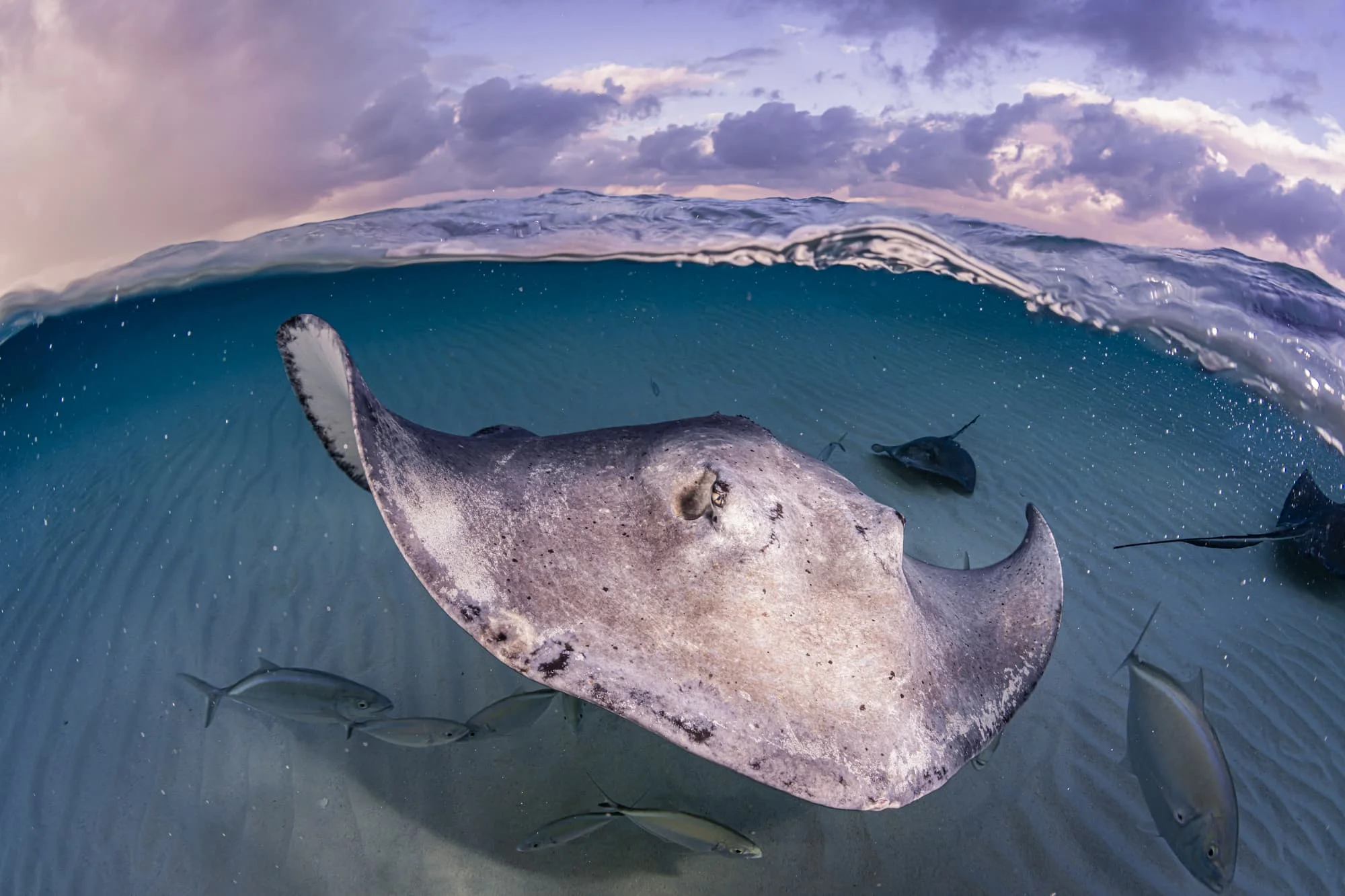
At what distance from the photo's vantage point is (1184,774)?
3100 millimetres

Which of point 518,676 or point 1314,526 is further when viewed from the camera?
point 1314,526

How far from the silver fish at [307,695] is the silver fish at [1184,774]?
4253 millimetres

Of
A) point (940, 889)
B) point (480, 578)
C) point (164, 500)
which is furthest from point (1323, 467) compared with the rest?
point (164, 500)

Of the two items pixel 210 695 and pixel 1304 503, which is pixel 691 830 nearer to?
pixel 210 695

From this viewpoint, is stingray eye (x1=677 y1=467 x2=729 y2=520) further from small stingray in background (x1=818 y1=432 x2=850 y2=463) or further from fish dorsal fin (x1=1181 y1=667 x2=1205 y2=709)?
small stingray in background (x1=818 y1=432 x2=850 y2=463)

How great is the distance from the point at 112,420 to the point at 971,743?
16261mm

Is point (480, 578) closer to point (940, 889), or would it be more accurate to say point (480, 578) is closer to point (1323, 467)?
point (940, 889)

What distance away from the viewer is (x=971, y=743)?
1871 mm

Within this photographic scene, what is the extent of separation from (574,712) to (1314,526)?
813 centimetres

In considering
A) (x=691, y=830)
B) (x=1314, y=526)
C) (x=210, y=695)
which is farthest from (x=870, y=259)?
(x=210, y=695)

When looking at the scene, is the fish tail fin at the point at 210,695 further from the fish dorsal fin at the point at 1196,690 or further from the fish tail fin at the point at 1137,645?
the fish dorsal fin at the point at 1196,690

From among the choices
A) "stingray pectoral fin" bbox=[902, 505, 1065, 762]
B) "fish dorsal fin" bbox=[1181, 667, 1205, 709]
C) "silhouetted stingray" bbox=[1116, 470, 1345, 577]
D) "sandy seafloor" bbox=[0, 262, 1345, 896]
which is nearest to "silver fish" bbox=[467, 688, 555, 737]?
"sandy seafloor" bbox=[0, 262, 1345, 896]

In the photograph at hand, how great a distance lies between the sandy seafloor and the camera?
3.45 metres

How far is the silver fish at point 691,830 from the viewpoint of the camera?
2.80 meters
